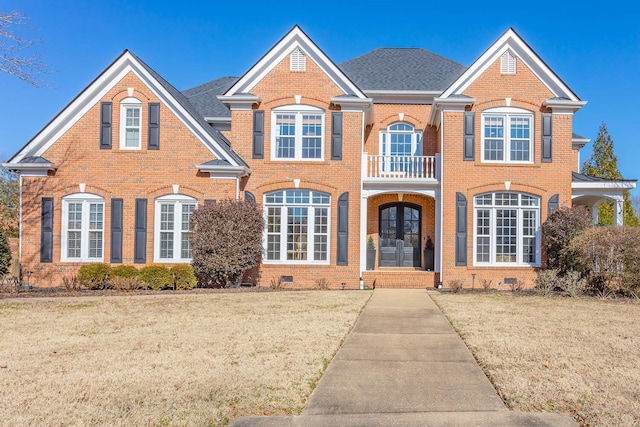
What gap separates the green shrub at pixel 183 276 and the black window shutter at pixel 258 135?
445 centimetres

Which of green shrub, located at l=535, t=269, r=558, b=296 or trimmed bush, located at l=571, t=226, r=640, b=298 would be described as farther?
green shrub, located at l=535, t=269, r=558, b=296

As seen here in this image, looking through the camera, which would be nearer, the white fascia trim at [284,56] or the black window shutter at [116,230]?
the black window shutter at [116,230]

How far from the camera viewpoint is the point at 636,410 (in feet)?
18.5

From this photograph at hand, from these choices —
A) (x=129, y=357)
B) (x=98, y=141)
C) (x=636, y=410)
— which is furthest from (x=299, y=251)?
(x=636, y=410)

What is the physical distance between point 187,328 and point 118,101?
10.8 meters

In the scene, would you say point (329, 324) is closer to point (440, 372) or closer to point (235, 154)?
point (440, 372)

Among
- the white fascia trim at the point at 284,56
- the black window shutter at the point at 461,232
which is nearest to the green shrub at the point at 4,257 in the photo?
the white fascia trim at the point at 284,56

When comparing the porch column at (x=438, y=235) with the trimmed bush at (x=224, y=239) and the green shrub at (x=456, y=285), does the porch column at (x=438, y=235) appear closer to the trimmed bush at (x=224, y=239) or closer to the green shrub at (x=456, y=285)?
the green shrub at (x=456, y=285)

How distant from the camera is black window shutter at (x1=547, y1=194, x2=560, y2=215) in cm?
1855

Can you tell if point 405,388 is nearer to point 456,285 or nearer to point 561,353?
point 561,353

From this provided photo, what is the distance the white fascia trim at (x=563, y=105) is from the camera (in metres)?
18.3

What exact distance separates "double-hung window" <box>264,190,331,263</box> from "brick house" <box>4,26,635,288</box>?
0.12 feet

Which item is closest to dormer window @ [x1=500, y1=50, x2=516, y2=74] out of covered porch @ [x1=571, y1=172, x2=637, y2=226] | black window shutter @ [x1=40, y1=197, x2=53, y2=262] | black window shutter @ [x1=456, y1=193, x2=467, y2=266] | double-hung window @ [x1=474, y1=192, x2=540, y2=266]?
double-hung window @ [x1=474, y1=192, x2=540, y2=266]

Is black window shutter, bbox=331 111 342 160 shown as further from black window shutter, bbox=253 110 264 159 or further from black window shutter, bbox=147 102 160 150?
black window shutter, bbox=147 102 160 150
